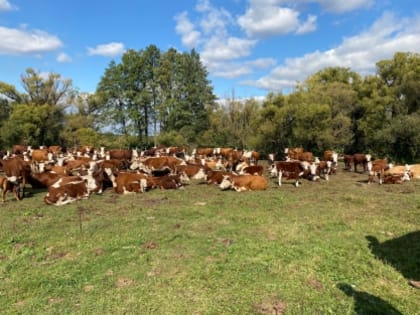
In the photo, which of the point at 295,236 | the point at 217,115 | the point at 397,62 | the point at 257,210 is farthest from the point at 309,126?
the point at 295,236

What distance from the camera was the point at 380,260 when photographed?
20.0ft

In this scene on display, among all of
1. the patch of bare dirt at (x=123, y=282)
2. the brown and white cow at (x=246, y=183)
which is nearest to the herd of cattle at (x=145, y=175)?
the brown and white cow at (x=246, y=183)

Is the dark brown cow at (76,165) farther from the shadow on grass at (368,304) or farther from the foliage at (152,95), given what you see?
the foliage at (152,95)

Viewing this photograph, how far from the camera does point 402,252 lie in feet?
21.2

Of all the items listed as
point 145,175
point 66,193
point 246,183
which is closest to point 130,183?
point 145,175

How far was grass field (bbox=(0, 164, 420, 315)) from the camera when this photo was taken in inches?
188

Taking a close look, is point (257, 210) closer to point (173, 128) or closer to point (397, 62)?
point (397, 62)

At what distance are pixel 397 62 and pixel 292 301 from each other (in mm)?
32651

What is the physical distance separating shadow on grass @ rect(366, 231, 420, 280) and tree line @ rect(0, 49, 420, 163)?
66.0 ft

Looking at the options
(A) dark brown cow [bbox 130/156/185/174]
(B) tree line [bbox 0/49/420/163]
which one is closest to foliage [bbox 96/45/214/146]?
(B) tree line [bbox 0/49/420/163]

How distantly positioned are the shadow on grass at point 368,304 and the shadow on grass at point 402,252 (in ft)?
3.63

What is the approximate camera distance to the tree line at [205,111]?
28250mm

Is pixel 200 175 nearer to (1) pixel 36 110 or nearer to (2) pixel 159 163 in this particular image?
(2) pixel 159 163

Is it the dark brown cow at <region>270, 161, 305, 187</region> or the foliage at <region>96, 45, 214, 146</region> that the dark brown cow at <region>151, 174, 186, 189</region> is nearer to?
the dark brown cow at <region>270, 161, 305, 187</region>
